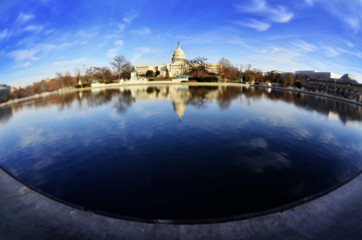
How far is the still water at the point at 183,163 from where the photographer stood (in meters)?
6.64

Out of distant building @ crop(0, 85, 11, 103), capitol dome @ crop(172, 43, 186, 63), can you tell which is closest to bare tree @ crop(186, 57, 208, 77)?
capitol dome @ crop(172, 43, 186, 63)

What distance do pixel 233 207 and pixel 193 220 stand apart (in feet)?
5.61

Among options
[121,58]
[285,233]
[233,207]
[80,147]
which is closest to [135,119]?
[80,147]

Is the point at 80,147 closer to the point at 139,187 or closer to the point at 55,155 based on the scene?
the point at 55,155

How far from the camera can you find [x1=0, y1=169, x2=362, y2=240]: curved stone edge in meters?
4.78

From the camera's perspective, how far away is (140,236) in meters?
4.73

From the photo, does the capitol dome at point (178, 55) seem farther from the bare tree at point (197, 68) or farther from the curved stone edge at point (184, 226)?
the curved stone edge at point (184, 226)

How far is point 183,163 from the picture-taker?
946 centimetres

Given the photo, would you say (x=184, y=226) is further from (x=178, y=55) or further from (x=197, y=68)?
(x=178, y=55)

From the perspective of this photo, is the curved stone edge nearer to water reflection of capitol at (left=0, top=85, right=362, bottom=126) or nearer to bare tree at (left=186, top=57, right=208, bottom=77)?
water reflection of capitol at (left=0, top=85, right=362, bottom=126)

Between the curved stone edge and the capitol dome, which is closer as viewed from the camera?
the curved stone edge

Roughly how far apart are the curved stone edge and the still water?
0.75 m

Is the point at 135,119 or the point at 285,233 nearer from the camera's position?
the point at 285,233

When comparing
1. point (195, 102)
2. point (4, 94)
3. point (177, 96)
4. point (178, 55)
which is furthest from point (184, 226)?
point (178, 55)
